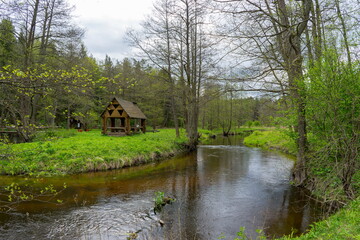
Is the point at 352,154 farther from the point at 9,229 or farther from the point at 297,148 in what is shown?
the point at 9,229

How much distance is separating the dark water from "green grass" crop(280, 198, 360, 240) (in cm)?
125

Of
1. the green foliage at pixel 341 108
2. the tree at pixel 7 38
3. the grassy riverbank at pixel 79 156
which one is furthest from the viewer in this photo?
the grassy riverbank at pixel 79 156

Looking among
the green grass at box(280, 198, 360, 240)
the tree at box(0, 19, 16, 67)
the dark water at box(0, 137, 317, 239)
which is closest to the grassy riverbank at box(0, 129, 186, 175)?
the dark water at box(0, 137, 317, 239)

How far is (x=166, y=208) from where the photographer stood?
23.4 feet

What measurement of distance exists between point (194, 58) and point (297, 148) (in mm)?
13544

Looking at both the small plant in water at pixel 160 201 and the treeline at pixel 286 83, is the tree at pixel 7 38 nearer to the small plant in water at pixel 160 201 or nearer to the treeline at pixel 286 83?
the treeline at pixel 286 83

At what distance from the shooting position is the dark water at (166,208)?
18.5ft

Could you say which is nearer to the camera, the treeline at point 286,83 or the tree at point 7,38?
the treeline at point 286,83

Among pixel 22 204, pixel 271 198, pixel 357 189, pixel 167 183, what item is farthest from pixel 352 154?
pixel 22 204

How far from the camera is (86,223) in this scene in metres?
6.00

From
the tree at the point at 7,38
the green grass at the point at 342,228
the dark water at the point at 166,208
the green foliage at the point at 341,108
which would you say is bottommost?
the dark water at the point at 166,208

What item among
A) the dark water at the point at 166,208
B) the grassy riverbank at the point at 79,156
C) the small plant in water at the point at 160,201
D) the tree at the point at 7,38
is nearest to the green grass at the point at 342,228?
the dark water at the point at 166,208

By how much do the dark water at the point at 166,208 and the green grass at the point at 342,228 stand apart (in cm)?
125

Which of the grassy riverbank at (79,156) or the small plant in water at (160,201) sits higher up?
the grassy riverbank at (79,156)
